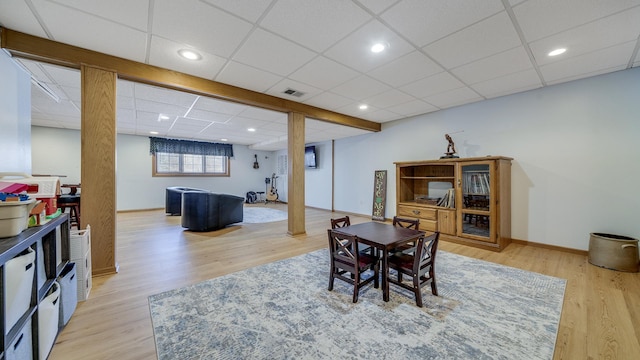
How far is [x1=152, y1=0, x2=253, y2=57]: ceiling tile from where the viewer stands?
1920mm

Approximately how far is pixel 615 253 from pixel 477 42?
9.98 feet

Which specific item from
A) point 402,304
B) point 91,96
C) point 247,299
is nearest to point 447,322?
point 402,304

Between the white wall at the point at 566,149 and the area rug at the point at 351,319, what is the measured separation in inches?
59.2

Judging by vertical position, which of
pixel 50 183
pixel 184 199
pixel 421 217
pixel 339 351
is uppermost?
pixel 50 183

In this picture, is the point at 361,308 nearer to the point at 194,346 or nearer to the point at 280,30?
the point at 194,346

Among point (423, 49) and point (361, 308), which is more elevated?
point (423, 49)

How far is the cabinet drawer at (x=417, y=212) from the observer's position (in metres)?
4.33

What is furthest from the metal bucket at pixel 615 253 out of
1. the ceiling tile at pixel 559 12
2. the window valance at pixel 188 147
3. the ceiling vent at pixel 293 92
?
the window valance at pixel 188 147

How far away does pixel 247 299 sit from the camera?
7.18ft

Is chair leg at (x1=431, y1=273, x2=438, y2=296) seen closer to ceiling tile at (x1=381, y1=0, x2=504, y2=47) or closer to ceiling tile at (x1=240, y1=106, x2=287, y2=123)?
ceiling tile at (x1=381, y1=0, x2=504, y2=47)

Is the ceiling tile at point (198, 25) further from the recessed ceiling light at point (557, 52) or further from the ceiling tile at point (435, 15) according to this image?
the recessed ceiling light at point (557, 52)

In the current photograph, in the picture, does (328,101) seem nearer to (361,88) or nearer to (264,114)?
(361,88)

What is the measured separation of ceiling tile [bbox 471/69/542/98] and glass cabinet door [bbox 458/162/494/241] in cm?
116

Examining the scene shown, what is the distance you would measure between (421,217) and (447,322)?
2.78 m
